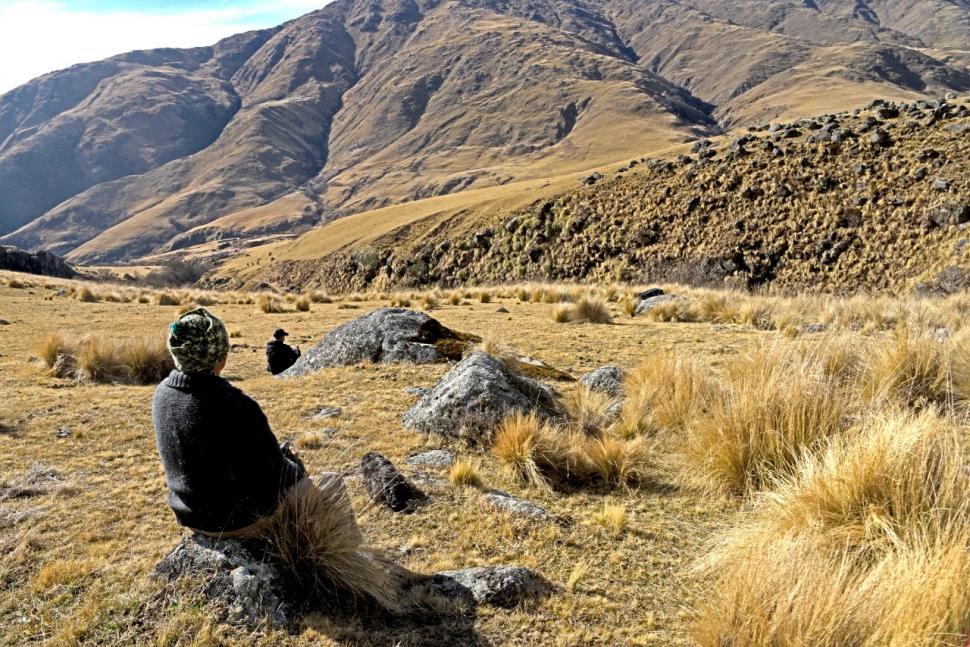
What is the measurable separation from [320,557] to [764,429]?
12.4 ft

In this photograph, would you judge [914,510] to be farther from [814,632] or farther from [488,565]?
[488,565]

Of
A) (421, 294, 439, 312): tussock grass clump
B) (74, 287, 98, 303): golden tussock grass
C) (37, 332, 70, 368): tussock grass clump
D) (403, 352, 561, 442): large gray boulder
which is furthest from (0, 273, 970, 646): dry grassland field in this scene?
(74, 287, 98, 303): golden tussock grass

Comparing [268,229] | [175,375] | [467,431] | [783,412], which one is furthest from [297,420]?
[268,229]

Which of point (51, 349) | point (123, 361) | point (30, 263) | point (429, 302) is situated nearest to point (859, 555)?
point (123, 361)

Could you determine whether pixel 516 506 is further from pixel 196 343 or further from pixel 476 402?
pixel 196 343

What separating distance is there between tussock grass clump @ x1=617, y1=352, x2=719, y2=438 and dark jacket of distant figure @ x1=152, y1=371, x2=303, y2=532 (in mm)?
4300

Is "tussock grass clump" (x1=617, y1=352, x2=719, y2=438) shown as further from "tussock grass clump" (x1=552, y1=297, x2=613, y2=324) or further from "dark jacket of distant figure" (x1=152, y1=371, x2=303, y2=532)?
"tussock grass clump" (x1=552, y1=297, x2=613, y2=324)

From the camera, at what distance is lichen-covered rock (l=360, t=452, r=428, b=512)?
4824 mm

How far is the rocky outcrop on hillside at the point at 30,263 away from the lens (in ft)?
161

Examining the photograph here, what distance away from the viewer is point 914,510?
3.21 metres

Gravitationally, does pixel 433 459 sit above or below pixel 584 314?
above

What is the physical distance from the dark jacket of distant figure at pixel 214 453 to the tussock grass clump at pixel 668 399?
14.1 feet

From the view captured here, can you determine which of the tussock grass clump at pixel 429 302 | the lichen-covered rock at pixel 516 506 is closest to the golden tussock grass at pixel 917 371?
the lichen-covered rock at pixel 516 506

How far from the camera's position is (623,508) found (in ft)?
15.3
